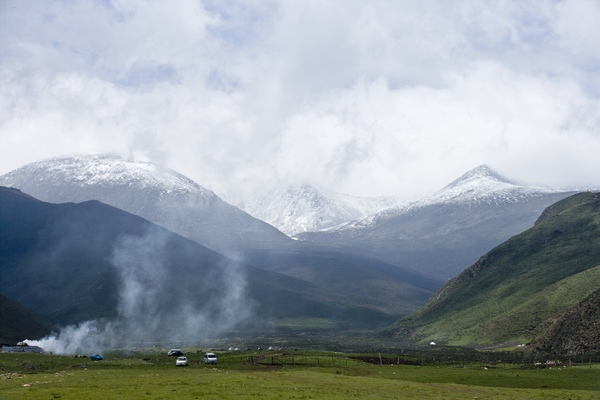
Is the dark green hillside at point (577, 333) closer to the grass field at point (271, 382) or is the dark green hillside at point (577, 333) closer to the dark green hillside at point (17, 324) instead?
the grass field at point (271, 382)

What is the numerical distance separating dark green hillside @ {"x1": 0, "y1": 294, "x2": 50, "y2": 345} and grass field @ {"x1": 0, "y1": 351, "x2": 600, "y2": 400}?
228 ft

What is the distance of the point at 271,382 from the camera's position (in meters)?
Result: 73.7

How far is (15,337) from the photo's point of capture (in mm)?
169375

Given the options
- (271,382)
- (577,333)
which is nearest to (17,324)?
(271,382)

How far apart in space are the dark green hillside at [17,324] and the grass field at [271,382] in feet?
228

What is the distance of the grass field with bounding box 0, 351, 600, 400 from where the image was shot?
62091mm

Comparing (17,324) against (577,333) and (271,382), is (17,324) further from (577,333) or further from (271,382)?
(577,333)

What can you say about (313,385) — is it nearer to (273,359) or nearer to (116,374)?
(116,374)

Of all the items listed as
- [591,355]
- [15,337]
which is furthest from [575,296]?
[15,337]

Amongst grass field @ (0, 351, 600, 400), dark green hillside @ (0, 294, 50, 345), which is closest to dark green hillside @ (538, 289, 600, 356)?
grass field @ (0, 351, 600, 400)

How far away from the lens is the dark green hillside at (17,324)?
17138cm

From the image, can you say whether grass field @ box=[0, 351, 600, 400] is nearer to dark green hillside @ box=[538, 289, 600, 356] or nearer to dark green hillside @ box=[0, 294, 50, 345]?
dark green hillside @ box=[538, 289, 600, 356]

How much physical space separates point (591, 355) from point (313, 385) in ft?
271

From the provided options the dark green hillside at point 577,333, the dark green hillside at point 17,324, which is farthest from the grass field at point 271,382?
Answer: the dark green hillside at point 17,324
